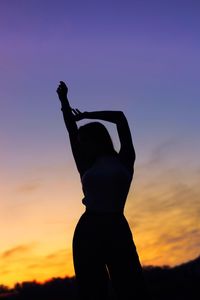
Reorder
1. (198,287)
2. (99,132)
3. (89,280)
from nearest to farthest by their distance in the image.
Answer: (89,280), (99,132), (198,287)

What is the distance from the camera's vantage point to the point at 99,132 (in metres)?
4.46

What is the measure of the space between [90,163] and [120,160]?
26 cm

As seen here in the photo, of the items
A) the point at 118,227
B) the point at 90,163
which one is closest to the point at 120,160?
the point at 90,163

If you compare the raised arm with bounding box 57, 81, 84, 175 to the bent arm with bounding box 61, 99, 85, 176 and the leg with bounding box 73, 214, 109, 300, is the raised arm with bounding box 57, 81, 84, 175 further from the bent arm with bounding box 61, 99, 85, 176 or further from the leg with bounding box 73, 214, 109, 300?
the leg with bounding box 73, 214, 109, 300

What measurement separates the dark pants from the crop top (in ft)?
0.32

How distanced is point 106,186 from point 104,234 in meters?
0.39

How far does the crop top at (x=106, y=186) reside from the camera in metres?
4.25

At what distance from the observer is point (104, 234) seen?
4.19 metres

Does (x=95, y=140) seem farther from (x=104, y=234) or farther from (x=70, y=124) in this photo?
(x=104, y=234)

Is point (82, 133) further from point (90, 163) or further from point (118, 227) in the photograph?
point (118, 227)

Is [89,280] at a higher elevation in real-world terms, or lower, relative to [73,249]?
lower

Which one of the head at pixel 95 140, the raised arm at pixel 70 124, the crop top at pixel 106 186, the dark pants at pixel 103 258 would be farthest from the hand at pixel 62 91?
the dark pants at pixel 103 258

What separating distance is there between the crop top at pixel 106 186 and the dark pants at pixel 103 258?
3.9 inches

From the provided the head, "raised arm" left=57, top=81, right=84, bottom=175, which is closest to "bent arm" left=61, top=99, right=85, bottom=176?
"raised arm" left=57, top=81, right=84, bottom=175
